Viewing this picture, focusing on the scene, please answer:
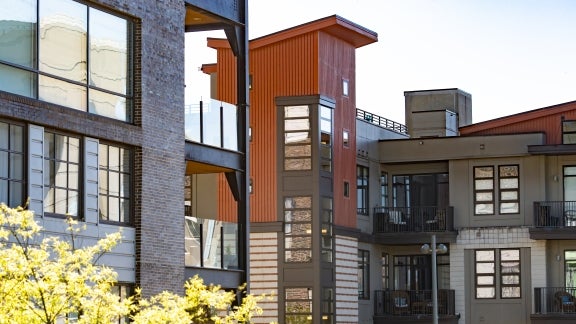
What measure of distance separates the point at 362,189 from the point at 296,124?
589 cm

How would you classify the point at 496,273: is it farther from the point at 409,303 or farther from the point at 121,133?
the point at 121,133

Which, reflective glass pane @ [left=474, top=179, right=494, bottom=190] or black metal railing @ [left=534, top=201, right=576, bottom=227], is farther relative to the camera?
reflective glass pane @ [left=474, top=179, right=494, bottom=190]

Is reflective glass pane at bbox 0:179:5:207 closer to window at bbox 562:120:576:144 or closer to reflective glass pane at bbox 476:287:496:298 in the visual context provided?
reflective glass pane at bbox 476:287:496:298

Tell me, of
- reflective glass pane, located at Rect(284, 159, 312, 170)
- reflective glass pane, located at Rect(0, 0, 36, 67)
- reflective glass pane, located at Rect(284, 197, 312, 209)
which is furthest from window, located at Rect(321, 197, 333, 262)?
reflective glass pane, located at Rect(0, 0, 36, 67)

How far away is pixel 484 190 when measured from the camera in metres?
56.2

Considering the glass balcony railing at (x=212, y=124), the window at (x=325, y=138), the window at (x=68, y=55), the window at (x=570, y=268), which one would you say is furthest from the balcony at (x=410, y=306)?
the window at (x=68, y=55)

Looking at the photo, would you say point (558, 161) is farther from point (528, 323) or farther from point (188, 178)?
point (188, 178)

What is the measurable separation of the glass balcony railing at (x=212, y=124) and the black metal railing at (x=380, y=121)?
22631mm

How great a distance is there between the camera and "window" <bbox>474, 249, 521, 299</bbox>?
5522 cm

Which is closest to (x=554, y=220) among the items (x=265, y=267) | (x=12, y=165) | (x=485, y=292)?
(x=485, y=292)

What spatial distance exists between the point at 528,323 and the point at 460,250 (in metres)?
4.17

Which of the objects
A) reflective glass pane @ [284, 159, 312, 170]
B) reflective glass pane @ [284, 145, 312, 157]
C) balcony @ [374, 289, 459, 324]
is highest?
reflective glass pane @ [284, 145, 312, 157]

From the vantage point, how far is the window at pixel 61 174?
26.1 metres

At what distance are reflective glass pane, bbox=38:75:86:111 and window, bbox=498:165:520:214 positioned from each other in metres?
31.0
